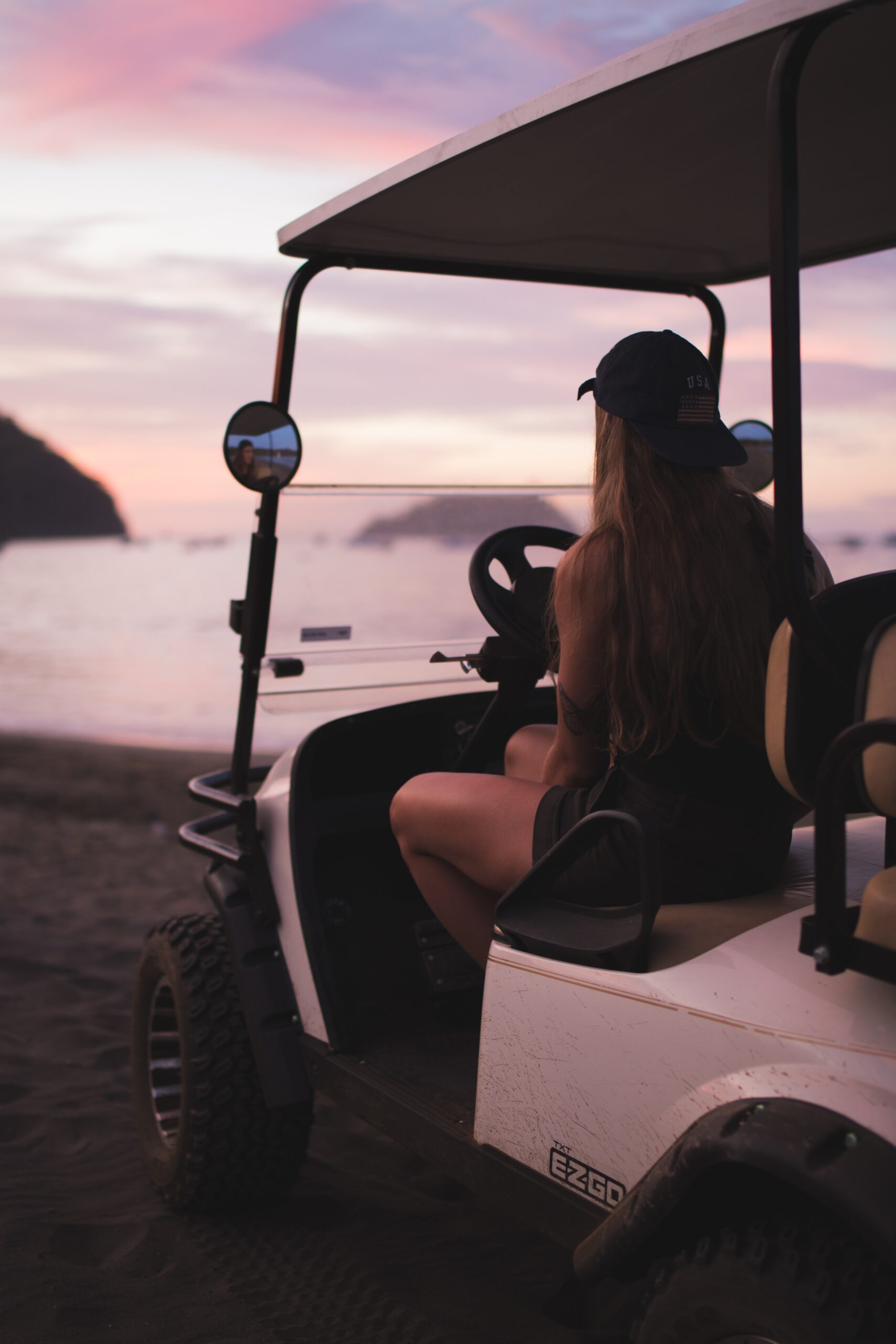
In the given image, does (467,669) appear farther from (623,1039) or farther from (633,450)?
(623,1039)

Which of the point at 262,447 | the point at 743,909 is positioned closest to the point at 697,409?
the point at 743,909

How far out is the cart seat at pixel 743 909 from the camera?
1604 millimetres

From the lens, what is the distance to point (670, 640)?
174cm

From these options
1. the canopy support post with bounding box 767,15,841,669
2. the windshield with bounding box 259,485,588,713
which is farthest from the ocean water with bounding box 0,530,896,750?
the canopy support post with bounding box 767,15,841,669

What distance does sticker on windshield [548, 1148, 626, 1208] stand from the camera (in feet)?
5.27

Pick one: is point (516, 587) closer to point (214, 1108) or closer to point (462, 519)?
point (462, 519)

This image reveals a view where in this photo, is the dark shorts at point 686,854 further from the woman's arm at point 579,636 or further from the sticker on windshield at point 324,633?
the sticker on windshield at point 324,633

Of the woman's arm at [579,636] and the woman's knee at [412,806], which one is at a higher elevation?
the woman's arm at [579,636]

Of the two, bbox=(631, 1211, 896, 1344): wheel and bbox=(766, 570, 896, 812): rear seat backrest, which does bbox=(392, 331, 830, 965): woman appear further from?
bbox=(631, 1211, 896, 1344): wheel

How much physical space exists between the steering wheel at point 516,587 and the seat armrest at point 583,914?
2.04 feet

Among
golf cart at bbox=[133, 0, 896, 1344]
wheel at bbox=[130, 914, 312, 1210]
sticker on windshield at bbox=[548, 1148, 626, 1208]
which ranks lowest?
wheel at bbox=[130, 914, 312, 1210]

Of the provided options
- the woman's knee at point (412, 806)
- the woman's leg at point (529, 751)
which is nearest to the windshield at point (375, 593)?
the woman's leg at point (529, 751)

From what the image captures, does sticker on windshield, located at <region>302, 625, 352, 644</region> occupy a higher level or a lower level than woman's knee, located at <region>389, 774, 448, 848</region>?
higher

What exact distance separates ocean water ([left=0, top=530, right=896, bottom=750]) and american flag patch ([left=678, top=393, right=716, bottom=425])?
1.08m
